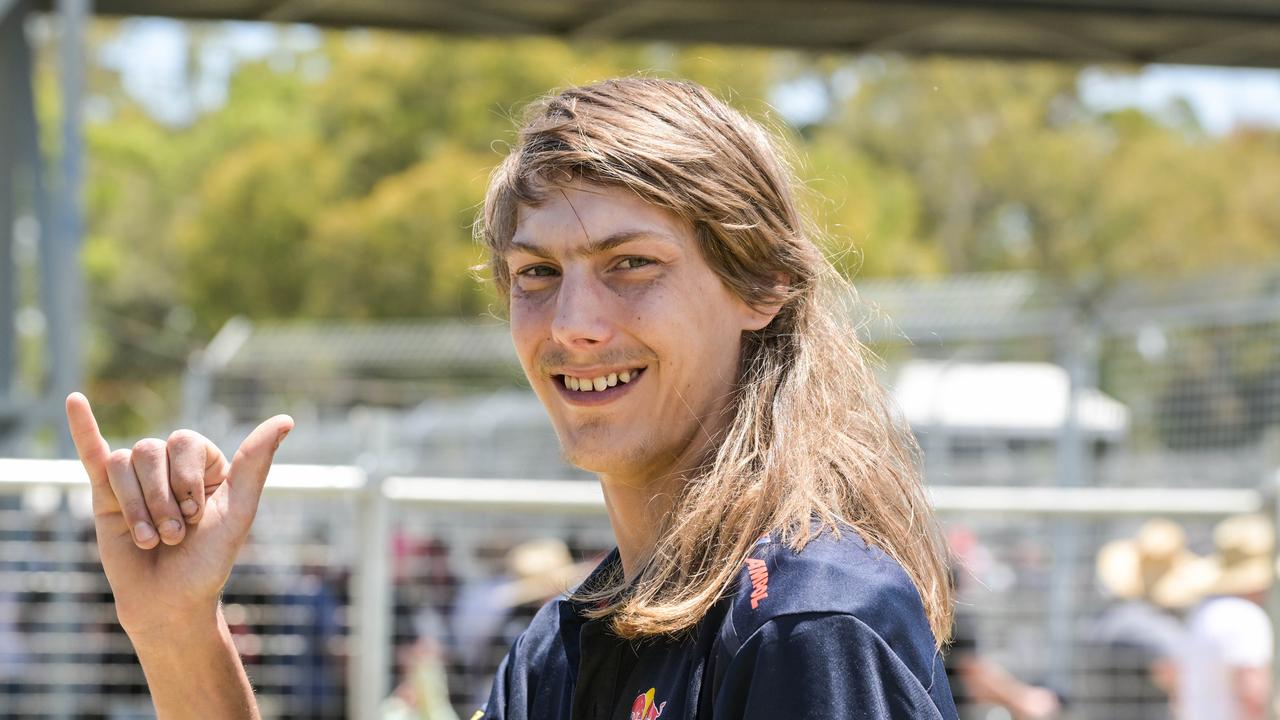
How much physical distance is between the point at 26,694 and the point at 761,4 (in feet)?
16.5

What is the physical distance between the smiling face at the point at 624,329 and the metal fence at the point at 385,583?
217 cm

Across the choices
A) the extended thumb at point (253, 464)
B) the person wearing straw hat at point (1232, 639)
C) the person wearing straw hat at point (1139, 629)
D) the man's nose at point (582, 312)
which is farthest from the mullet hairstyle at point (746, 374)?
the person wearing straw hat at point (1139, 629)

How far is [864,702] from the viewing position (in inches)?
57.4

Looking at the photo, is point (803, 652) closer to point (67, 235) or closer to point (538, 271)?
point (538, 271)

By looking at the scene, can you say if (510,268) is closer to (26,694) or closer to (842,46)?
(26,694)

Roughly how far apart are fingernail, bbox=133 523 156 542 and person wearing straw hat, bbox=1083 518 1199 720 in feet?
15.1

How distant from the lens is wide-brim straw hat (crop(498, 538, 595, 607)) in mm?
6139

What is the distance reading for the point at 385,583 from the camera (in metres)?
4.14

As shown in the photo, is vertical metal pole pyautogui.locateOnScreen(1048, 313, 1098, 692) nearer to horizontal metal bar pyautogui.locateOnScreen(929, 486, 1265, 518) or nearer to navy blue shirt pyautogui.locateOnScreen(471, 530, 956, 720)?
horizontal metal bar pyautogui.locateOnScreen(929, 486, 1265, 518)

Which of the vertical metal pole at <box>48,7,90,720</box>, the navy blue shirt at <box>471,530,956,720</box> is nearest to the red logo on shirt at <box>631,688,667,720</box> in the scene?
the navy blue shirt at <box>471,530,956,720</box>

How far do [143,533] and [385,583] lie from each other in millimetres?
2375

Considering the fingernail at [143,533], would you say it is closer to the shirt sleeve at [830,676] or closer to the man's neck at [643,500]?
the man's neck at [643,500]

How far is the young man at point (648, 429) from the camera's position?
68.2 inches

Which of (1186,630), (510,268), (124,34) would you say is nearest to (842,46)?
(1186,630)
